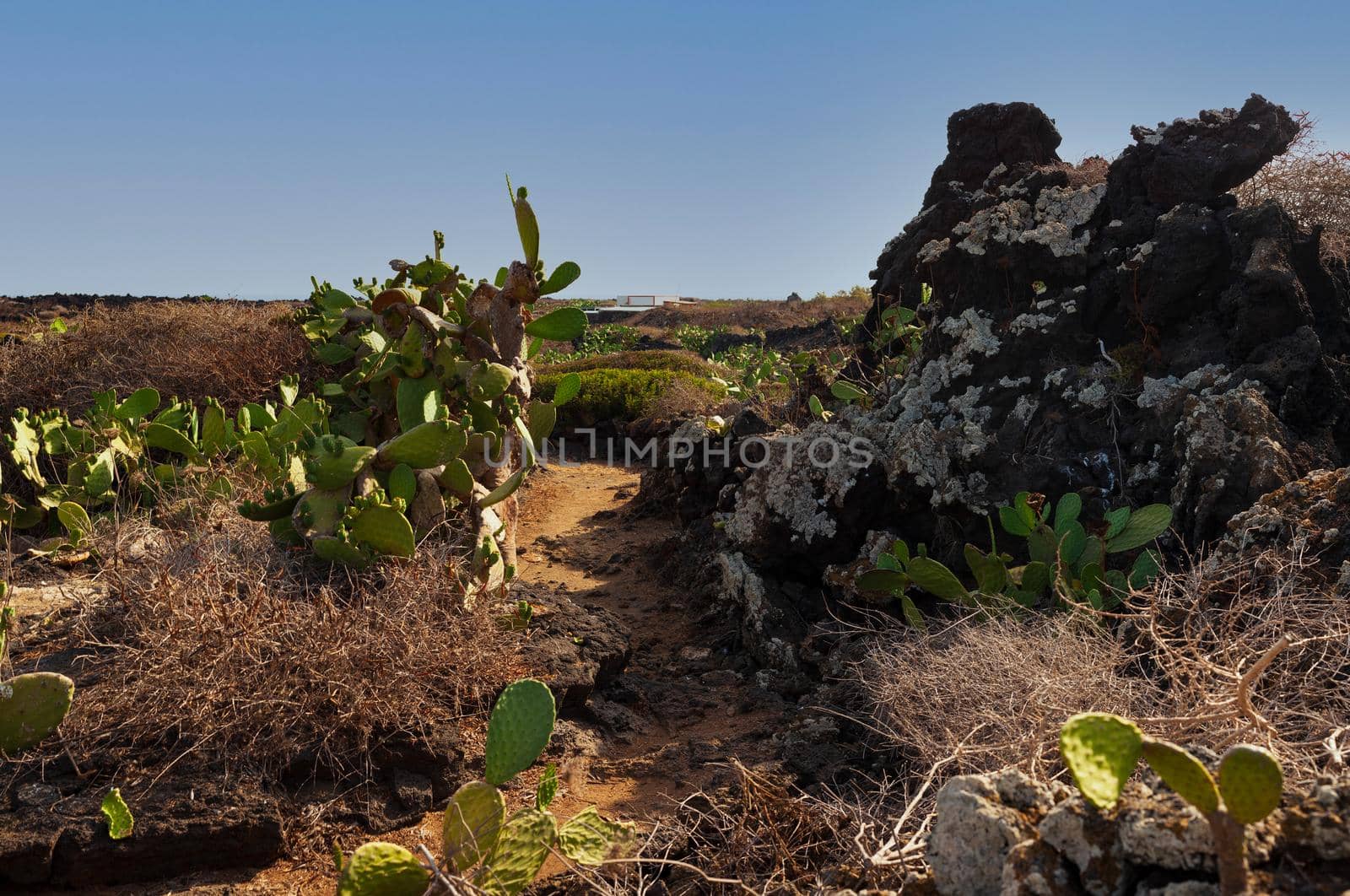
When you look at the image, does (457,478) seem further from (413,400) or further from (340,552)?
(340,552)

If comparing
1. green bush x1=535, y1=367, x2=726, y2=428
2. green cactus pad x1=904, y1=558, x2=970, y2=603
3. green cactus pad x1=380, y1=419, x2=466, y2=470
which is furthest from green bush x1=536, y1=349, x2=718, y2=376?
green cactus pad x1=904, y1=558, x2=970, y2=603

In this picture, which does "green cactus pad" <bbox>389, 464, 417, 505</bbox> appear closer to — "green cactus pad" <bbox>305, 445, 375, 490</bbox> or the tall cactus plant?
the tall cactus plant

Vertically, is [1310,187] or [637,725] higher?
[1310,187]

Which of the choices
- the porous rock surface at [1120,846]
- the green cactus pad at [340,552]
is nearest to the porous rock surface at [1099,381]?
the green cactus pad at [340,552]

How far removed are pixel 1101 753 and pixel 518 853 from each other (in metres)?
1.42

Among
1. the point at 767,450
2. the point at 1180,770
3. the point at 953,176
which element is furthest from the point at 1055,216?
the point at 1180,770

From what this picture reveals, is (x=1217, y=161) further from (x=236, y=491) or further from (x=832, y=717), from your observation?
(x=236, y=491)

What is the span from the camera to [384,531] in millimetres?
3730

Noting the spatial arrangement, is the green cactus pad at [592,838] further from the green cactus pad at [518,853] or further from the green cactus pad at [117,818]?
the green cactus pad at [117,818]

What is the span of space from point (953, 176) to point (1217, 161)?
10.6 feet

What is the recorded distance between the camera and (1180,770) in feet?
4.82

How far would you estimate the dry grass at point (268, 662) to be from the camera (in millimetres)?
2969

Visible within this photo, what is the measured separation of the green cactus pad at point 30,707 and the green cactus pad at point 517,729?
1.36 m

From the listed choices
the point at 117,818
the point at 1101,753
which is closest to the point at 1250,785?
the point at 1101,753
